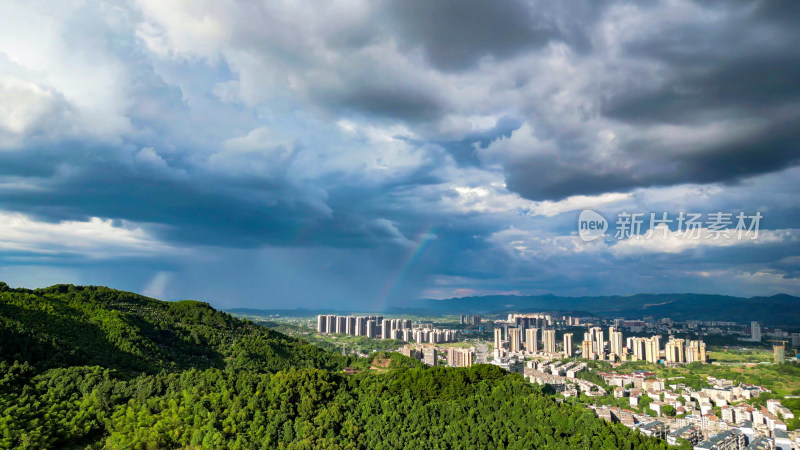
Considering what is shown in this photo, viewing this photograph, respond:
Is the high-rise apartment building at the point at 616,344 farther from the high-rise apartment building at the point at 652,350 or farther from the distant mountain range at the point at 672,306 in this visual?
the distant mountain range at the point at 672,306

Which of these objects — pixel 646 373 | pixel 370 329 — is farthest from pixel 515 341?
pixel 370 329

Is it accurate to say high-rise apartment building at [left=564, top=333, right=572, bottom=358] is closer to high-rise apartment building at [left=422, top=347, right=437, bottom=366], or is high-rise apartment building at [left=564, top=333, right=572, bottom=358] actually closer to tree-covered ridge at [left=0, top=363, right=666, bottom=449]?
high-rise apartment building at [left=422, top=347, right=437, bottom=366]

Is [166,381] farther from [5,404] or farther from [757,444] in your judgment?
[757,444]

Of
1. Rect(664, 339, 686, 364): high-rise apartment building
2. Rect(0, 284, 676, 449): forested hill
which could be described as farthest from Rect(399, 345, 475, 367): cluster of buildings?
Rect(664, 339, 686, 364): high-rise apartment building

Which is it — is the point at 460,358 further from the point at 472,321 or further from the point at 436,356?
the point at 472,321

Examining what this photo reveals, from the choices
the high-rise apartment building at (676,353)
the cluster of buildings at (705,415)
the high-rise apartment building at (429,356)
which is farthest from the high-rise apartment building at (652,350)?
the high-rise apartment building at (429,356)

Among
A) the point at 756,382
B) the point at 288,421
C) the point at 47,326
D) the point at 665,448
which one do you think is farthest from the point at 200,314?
the point at 756,382
